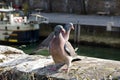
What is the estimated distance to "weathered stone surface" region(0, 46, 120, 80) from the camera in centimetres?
527

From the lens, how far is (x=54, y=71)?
5.49 meters

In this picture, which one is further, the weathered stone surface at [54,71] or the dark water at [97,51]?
the dark water at [97,51]

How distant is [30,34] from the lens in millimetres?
25547

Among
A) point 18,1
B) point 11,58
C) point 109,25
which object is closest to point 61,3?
point 18,1

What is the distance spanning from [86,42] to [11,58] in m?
18.8

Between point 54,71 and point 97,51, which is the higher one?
point 54,71

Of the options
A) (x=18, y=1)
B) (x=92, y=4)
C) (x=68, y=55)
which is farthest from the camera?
(x=18, y=1)

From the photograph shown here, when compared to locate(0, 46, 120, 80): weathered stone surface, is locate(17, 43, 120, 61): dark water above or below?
below

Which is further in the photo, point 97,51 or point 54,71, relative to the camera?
point 97,51

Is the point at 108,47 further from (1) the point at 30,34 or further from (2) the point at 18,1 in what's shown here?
(2) the point at 18,1

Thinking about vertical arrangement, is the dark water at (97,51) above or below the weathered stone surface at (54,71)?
below

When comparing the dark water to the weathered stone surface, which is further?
the dark water

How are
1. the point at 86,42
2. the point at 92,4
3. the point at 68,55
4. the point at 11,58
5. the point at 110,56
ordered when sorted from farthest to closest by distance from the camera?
1. the point at 92,4
2. the point at 86,42
3. the point at 110,56
4. the point at 11,58
5. the point at 68,55

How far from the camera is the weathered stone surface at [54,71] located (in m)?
5.27
